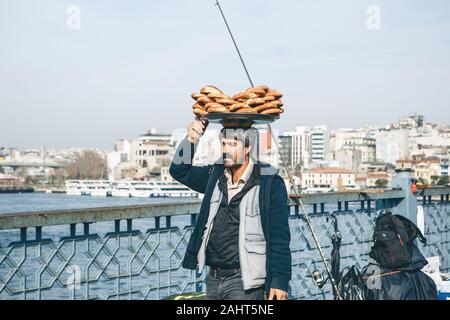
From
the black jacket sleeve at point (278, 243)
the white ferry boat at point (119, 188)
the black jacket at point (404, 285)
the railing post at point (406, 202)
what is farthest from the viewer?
the white ferry boat at point (119, 188)

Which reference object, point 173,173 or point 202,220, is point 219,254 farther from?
point 173,173

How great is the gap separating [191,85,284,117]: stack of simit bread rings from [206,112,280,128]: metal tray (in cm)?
2

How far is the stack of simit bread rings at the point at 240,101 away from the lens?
291cm

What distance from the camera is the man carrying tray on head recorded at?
9.28 ft

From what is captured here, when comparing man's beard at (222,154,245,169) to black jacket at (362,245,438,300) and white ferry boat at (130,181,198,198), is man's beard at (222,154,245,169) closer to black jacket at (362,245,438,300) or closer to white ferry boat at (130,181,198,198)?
black jacket at (362,245,438,300)

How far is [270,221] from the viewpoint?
112 inches

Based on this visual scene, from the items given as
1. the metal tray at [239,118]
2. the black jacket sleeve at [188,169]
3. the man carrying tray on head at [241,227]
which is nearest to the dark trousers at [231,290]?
the man carrying tray on head at [241,227]

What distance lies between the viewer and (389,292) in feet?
12.0

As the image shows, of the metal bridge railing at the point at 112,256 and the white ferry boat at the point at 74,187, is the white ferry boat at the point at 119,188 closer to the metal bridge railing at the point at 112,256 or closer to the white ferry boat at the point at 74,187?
the white ferry boat at the point at 74,187

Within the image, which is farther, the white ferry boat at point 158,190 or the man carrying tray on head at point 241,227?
the white ferry boat at point 158,190

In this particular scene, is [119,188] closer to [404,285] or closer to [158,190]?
[158,190]

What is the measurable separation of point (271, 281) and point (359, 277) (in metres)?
1.02

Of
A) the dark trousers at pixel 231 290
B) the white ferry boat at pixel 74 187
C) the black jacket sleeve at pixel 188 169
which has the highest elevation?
the black jacket sleeve at pixel 188 169
